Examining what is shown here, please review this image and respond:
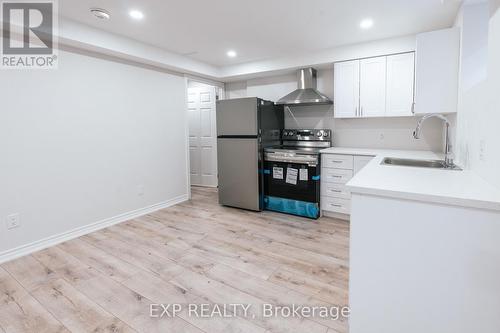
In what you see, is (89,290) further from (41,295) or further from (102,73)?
(102,73)

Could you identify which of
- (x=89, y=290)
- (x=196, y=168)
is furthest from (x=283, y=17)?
(x=196, y=168)

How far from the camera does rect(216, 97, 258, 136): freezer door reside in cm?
384

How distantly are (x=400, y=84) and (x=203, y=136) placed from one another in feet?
11.8

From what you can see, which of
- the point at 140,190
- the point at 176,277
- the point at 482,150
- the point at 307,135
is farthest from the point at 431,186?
the point at 140,190

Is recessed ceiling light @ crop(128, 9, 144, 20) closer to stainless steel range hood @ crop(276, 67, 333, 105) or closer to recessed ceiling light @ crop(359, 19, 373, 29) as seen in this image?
stainless steel range hood @ crop(276, 67, 333, 105)

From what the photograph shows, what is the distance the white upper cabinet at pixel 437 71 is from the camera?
2445 millimetres

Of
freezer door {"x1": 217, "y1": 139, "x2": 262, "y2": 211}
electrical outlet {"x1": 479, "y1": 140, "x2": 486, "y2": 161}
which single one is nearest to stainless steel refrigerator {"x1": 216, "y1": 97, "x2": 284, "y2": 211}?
freezer door {"x1": 217, "y1": 139, "x2": 262, "y2": 211}

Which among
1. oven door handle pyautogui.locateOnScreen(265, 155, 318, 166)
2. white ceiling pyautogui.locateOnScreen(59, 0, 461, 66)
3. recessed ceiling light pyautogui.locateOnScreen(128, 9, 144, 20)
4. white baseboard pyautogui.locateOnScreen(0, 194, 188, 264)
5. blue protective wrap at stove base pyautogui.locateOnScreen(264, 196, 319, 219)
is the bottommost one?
white baseboard pyautogui.locateOnScreen(0, 194, 188, 264)

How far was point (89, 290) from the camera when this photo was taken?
2090mm

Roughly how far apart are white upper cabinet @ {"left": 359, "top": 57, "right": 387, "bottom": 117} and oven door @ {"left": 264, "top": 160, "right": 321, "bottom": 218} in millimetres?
1028

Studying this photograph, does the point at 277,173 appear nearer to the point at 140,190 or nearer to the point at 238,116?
the point at 238,116

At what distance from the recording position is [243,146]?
398 centimetres

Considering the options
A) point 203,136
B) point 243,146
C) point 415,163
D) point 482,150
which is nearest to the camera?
point 482,150

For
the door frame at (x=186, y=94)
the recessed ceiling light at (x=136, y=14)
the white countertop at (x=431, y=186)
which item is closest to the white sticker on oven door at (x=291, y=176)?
the door frame at (x=186, y=94)
